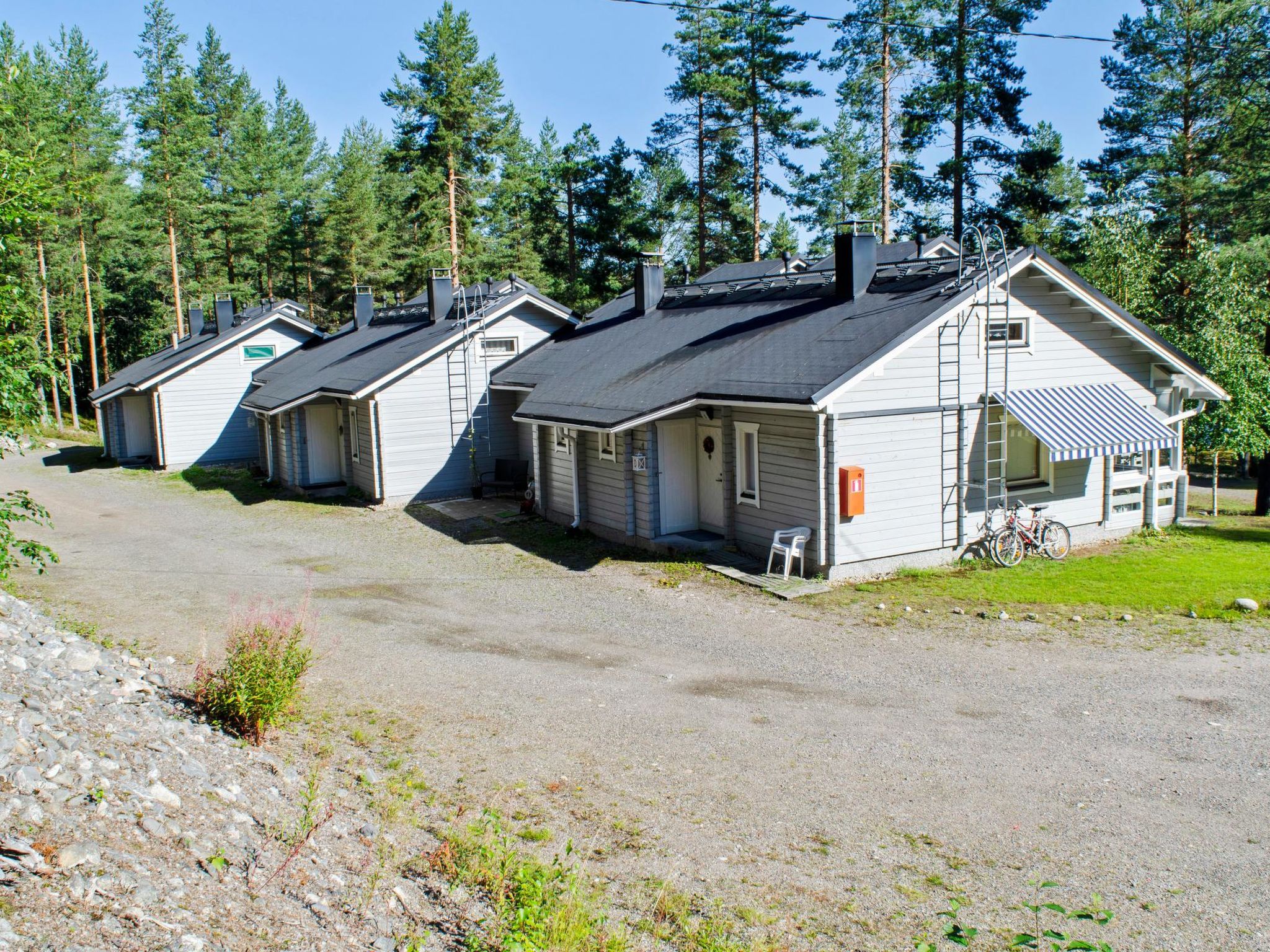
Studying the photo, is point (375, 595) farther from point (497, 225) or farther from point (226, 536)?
point (497, 225)

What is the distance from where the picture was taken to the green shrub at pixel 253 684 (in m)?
8.50

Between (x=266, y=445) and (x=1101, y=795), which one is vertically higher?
(x=266, y=445)

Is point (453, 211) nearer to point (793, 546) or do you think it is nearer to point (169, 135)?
point (169, 135)

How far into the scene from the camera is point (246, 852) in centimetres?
615

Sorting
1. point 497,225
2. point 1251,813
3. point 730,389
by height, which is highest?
point 497,225

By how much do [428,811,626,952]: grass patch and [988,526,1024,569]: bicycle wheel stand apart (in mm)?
11435

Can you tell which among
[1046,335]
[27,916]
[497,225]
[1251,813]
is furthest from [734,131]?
[27,916]

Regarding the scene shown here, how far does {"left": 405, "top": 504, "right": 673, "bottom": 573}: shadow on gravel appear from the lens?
1733 centimetres

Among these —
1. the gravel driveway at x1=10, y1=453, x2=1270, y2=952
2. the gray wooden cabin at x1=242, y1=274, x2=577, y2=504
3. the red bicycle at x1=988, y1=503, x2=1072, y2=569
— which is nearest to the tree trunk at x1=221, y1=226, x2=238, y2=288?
the gray wooden cabin at x1=242, y1=274, x2=577, y2=504

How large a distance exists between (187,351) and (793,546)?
28467 millimetres

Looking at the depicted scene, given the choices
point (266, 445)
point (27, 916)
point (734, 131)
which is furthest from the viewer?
point (734, 131)

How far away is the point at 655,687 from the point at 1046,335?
10773mm

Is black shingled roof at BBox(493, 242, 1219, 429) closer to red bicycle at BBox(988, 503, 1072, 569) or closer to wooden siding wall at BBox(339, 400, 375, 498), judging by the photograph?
wooden siding wall at BBox(339, 400, 375, 498)

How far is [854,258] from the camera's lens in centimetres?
1786
